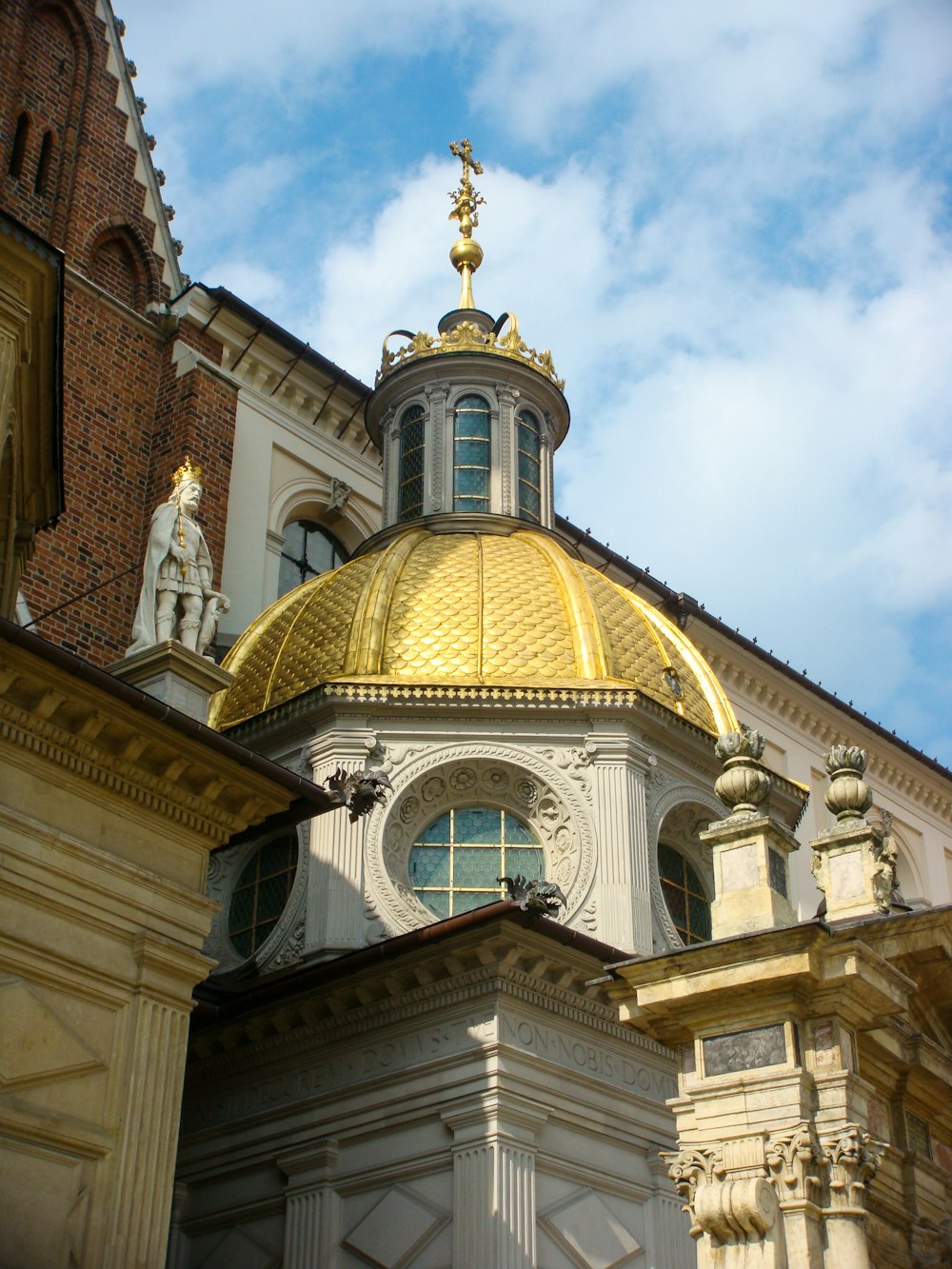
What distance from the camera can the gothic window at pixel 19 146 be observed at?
2106cm

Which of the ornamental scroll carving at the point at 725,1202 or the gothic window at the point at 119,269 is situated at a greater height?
the gothic window at the point at 119,269

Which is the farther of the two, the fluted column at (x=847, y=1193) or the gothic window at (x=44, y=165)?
the gothic window at (x=44, y=165)

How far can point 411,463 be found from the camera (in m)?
23.4

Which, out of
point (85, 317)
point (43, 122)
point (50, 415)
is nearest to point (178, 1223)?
point (50, 415)

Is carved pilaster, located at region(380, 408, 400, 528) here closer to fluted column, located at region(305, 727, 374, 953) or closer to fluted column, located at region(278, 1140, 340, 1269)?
fluted column, located at region(305, 727, 374, 953)

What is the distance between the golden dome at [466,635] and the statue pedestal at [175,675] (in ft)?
16.8

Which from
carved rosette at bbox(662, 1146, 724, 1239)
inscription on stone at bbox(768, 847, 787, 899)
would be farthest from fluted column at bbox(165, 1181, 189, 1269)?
inscription on stone at bbox(768, 847, 787, 899)

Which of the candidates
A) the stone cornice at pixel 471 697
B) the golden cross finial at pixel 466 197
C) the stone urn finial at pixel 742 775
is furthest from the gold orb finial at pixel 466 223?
the stone urn finial at pixel 742 775

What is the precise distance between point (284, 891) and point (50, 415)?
5.86m

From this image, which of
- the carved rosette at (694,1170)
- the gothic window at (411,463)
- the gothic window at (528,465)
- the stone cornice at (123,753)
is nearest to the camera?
the carved rosette at (694,1170)

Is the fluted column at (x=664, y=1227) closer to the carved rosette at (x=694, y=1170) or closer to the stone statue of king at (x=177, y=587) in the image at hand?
the carved rosette at (x=694, y=1170)

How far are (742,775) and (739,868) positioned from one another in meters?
0.69

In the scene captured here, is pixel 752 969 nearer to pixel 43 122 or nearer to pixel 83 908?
pixel 83 908

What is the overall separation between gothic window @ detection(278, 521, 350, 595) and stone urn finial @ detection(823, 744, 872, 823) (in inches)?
477
